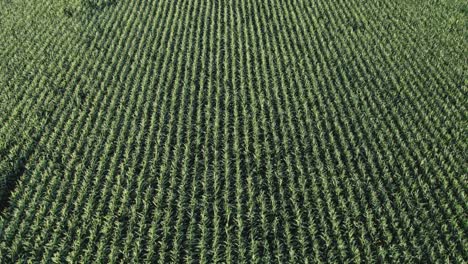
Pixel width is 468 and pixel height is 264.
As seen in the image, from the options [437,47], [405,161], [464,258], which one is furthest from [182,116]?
[437,47]

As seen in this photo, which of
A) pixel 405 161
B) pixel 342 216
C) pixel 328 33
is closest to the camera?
pixel 342 216

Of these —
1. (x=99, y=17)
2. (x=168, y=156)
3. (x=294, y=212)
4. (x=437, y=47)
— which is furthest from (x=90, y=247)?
(x=437, y=47)

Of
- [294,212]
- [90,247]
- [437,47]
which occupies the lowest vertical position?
[437,47]

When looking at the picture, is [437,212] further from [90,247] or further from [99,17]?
[99,17]

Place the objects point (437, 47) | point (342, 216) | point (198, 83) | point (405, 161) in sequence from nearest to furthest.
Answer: point (342, 216)
point (405, 161)
point (198, 83)
point (437, 47)

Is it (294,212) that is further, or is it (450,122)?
(450,122)

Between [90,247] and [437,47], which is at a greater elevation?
[90,247]

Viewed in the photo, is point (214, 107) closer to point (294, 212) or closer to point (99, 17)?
point (294, 212)
